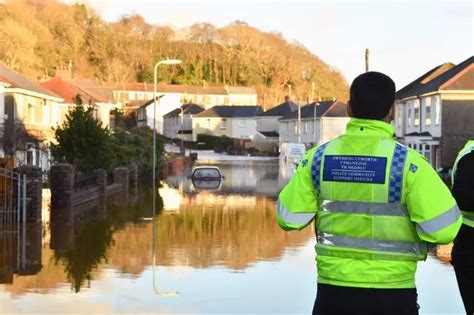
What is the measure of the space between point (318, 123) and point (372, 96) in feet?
255

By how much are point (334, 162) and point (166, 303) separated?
6.23m

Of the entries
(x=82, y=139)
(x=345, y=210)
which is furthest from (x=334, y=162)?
(x=82, y=139)

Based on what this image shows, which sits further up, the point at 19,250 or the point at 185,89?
the point at 185,89

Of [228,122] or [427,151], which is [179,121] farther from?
[427,151]

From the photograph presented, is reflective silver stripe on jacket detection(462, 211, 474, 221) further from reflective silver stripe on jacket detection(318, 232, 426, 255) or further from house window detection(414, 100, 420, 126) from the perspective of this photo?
house window detection(414, 100, 420, 126)

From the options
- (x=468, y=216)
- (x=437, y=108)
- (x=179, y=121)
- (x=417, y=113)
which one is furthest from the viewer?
(x=179, y=121)

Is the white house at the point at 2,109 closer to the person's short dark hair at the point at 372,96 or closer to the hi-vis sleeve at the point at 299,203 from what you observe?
the hi-vis sleeve at the point at 299,203

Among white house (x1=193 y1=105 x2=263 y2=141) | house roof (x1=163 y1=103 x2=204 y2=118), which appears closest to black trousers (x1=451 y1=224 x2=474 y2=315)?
white house (x1=193 y1=105 x2=263 y2=141)

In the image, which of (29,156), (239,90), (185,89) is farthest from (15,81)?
(239,90)

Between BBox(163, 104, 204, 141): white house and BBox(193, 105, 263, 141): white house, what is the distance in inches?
49.9

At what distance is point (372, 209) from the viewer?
4.09 metres

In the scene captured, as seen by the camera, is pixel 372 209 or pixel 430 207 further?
pixel 372 209

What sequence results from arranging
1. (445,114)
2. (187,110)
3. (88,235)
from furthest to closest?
(187,110) < (445,114) < (88,235)

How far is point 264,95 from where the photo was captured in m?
138
